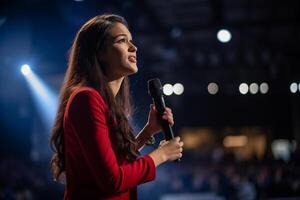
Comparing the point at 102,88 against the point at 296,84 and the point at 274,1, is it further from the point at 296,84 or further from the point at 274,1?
the point at 296,84

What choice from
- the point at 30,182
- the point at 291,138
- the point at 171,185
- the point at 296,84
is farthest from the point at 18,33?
the point at 291,138

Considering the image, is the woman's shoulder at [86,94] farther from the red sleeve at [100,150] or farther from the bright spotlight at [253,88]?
the bright spotlight at [253,88]

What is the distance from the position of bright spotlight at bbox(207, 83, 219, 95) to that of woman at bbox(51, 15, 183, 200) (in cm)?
A: 1276

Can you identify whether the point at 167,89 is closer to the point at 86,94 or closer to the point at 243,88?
the point at 243,88

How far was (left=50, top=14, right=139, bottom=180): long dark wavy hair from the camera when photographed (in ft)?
4.37

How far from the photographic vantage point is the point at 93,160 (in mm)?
1194

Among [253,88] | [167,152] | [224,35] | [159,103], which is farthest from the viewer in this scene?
[253,88]

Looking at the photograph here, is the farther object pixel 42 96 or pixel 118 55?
pixel 42 96

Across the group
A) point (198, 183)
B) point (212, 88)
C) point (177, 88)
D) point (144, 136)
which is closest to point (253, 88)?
point (212, 88)

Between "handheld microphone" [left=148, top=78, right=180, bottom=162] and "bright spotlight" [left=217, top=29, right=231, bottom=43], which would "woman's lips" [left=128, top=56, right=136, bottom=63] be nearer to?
"handheld microphone" [left=148, top=78, right=180, bottom=162]

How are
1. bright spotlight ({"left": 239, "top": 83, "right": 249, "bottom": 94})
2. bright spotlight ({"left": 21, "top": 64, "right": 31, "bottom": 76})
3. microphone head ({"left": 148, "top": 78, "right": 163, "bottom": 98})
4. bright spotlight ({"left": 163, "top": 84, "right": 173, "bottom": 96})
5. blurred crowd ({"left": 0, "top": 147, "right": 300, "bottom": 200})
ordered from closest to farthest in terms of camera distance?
microphone head ({"left": 148, "top": 78, "right": 163, "bottom": 98}) < blurred crowd ({"left": 0, "top": 147, "right": 300, "bottom": 200}) < bright spotlight ({"left": 21, "top": 64, "right": 31, "bottom": 76}) < bright spotlight ({"left": 163, "top": 84, "right": 173, "bottom": 96}) < bright spotlight ({"left": 239, "top": 83, "right": 249, "bottom": 94})

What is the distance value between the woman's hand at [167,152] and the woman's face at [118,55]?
0.88 feet

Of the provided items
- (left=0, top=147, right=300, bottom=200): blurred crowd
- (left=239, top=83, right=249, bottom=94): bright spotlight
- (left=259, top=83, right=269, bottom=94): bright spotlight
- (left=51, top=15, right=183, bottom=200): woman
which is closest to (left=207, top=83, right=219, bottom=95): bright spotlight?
(left=239, top=83, right=249, bottom=94): bright spotlight

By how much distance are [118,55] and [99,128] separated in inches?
11.2
